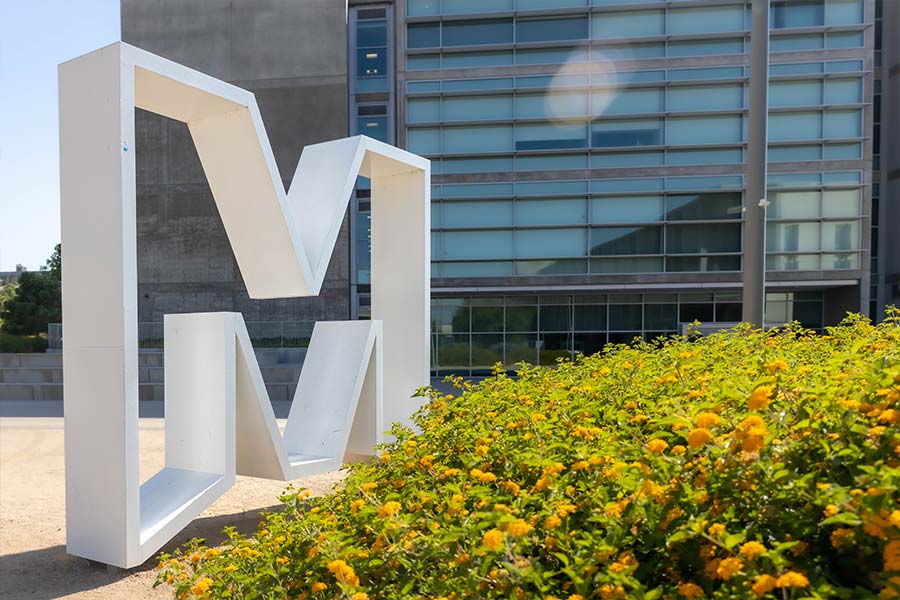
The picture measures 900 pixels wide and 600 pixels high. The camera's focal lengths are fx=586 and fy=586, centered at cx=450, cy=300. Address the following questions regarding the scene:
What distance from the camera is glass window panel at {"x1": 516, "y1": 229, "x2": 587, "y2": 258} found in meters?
21.0

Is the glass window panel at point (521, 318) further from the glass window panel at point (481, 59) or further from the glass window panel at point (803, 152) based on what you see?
the glass window panel at point (803, 152)

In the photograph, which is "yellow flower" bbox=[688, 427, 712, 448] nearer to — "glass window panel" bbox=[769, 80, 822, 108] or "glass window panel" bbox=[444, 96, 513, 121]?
"glass window panel" bbox=[444, 96, 513, 121]

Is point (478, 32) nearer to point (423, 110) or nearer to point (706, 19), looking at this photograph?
point (423, 110)

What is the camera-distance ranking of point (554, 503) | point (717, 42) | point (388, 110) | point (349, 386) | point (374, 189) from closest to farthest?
point (554, 503) → point (349, 386) → point (374, 189) → point (717, 42) → point (388, 110)

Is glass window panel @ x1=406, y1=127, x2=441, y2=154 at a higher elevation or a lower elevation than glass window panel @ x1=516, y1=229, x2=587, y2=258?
higher

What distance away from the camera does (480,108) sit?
21.3 meters

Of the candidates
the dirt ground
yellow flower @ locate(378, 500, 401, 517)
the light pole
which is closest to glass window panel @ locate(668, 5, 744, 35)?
the light pole

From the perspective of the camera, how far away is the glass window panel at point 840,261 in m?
20.3

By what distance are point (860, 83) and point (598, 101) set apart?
8.93m

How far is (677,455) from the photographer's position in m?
1.95

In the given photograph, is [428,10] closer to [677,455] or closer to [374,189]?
[374,189]

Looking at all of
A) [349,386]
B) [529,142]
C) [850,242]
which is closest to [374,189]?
[349,386]

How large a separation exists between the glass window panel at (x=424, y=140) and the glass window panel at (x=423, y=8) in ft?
13.8

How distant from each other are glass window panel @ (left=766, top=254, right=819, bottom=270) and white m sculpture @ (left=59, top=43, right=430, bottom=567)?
17.7m
